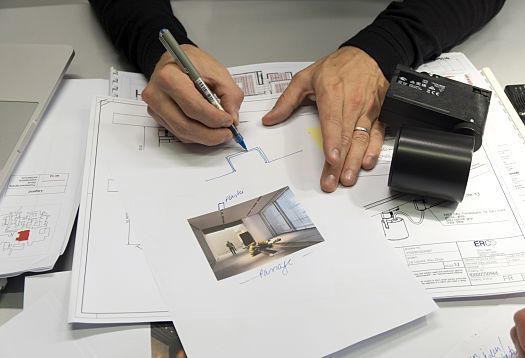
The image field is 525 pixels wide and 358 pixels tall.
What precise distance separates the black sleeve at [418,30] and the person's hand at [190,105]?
23 centimetres

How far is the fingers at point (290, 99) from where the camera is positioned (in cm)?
69

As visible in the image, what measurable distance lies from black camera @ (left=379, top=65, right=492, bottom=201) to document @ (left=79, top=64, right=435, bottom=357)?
8 cm

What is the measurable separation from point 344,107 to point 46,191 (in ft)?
1.28

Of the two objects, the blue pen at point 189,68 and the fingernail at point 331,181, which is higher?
the blue pen at point 189,68

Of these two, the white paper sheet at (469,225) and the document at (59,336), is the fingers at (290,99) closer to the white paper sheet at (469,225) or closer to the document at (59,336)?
the white paper sheet at (469,225)

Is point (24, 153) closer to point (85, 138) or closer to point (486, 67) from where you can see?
point (85, 138)

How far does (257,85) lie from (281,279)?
354 millimetres

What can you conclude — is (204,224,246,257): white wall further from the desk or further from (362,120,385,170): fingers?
the desk

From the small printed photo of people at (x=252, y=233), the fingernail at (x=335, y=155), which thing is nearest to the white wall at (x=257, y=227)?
the small printed photo of people at (x=252, y=233)

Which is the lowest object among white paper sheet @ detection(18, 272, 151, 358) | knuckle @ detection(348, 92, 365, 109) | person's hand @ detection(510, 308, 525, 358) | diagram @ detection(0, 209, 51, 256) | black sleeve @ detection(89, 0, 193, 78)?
person's hand @ detection(510, 308, 525, 358)

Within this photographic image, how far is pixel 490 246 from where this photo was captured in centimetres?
55

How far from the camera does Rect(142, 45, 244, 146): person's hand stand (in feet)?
2.05

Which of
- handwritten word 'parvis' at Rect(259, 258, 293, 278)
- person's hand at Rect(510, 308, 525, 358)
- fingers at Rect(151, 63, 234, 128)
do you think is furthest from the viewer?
fingers at Rect(151, 63, 234, 128)

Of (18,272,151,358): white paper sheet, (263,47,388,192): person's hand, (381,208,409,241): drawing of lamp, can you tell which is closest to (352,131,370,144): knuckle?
(263,47,388,192): person's hand
